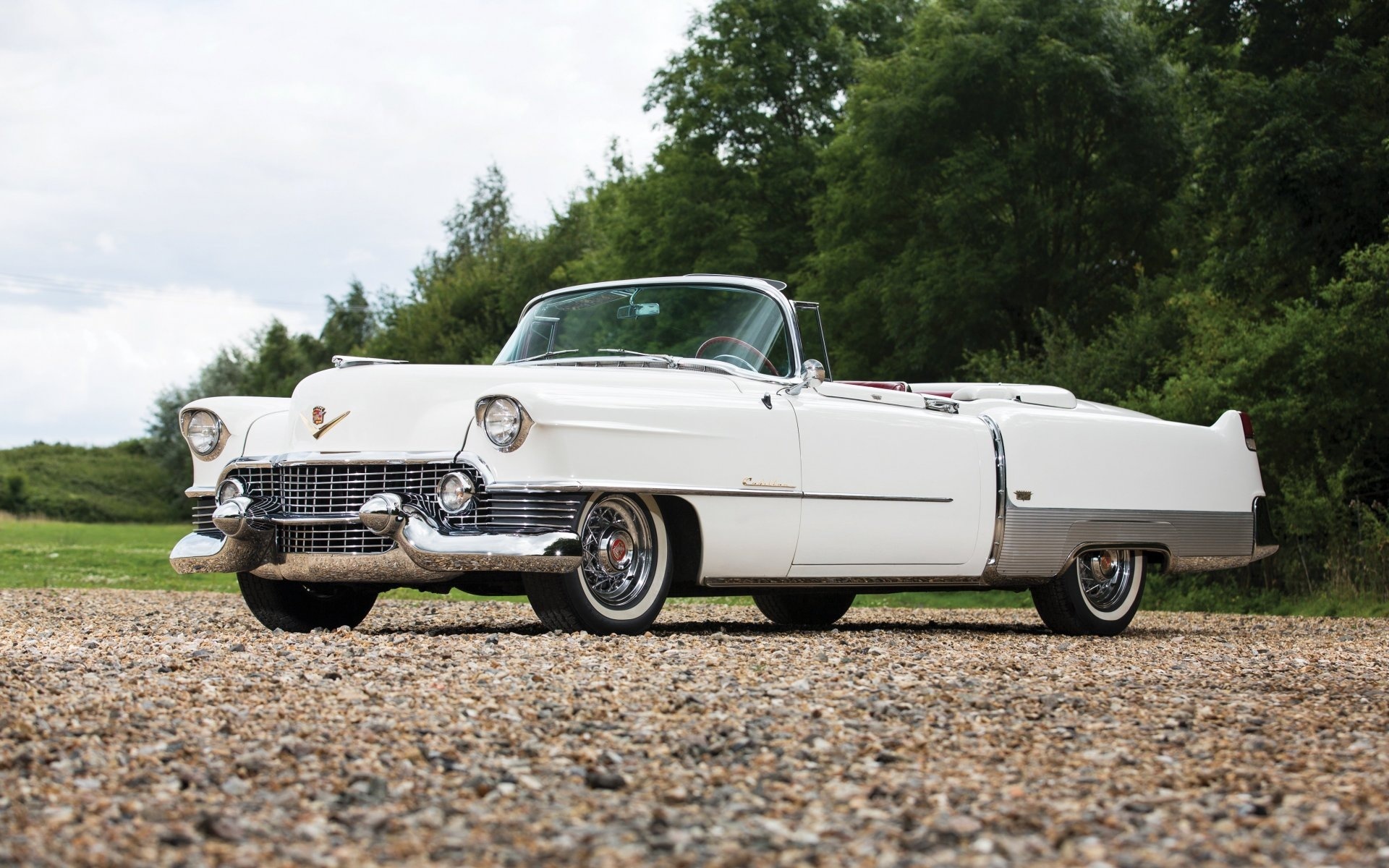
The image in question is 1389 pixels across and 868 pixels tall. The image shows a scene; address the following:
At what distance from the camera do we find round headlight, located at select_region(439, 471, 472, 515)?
668cm

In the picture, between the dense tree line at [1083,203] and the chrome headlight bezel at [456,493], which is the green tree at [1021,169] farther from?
the chrome headlight bezel at [456,493]

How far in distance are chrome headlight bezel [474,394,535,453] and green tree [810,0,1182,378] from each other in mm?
23442

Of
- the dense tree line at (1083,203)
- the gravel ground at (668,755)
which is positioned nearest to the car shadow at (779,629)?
the gravel ground at (668,755)

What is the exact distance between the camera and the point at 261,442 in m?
7.74

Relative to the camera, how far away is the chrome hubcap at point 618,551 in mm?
6922

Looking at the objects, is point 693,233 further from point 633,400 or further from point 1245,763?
point 1245,763

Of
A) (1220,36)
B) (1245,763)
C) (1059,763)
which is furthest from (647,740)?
(1220,36)

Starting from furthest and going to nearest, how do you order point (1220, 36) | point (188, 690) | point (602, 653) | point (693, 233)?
point (693, 233)
point (1220, 36)
point (602, 653)
point (188, 690)

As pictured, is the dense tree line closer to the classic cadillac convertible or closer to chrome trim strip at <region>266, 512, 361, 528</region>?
the classic cadillac convertible

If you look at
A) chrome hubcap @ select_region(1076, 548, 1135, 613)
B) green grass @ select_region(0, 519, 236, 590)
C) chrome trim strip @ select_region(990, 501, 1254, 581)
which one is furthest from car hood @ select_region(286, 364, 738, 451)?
green grass @ select_region(0, 519, 236, 590)

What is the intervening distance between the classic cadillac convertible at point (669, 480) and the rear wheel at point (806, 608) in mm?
1382

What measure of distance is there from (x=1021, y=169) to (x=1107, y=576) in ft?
71.7

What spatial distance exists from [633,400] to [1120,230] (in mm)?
25650

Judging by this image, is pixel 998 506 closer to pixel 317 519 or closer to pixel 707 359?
pixel 707 359
